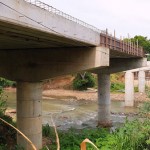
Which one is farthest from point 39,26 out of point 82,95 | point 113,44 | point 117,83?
point 117,83

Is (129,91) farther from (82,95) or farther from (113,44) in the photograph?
(113,44)

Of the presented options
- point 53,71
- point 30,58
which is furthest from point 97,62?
point 30,58

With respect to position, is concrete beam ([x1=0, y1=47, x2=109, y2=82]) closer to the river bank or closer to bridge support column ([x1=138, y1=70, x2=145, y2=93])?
the river bank

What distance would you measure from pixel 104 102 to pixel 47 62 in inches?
555

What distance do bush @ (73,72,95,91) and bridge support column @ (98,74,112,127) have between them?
26721 mm

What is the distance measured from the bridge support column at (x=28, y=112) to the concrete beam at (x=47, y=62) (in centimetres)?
48

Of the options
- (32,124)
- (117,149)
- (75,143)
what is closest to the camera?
(117,149)

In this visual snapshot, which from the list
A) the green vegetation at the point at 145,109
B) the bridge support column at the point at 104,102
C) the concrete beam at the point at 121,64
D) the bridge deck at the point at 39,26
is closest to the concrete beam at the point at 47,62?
the bridge deck at the point at 39,26

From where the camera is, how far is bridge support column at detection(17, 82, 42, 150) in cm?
Result: 1554

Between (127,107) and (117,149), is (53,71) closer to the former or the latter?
(117,149)

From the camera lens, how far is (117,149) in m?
12.9

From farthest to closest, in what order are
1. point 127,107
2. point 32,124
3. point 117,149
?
point 127,107 → point 32,124 → point 117,149

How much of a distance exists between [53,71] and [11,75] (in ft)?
6.77

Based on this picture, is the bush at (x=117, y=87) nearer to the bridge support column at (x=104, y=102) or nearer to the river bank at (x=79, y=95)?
the river bank at (x=79, y=95)
